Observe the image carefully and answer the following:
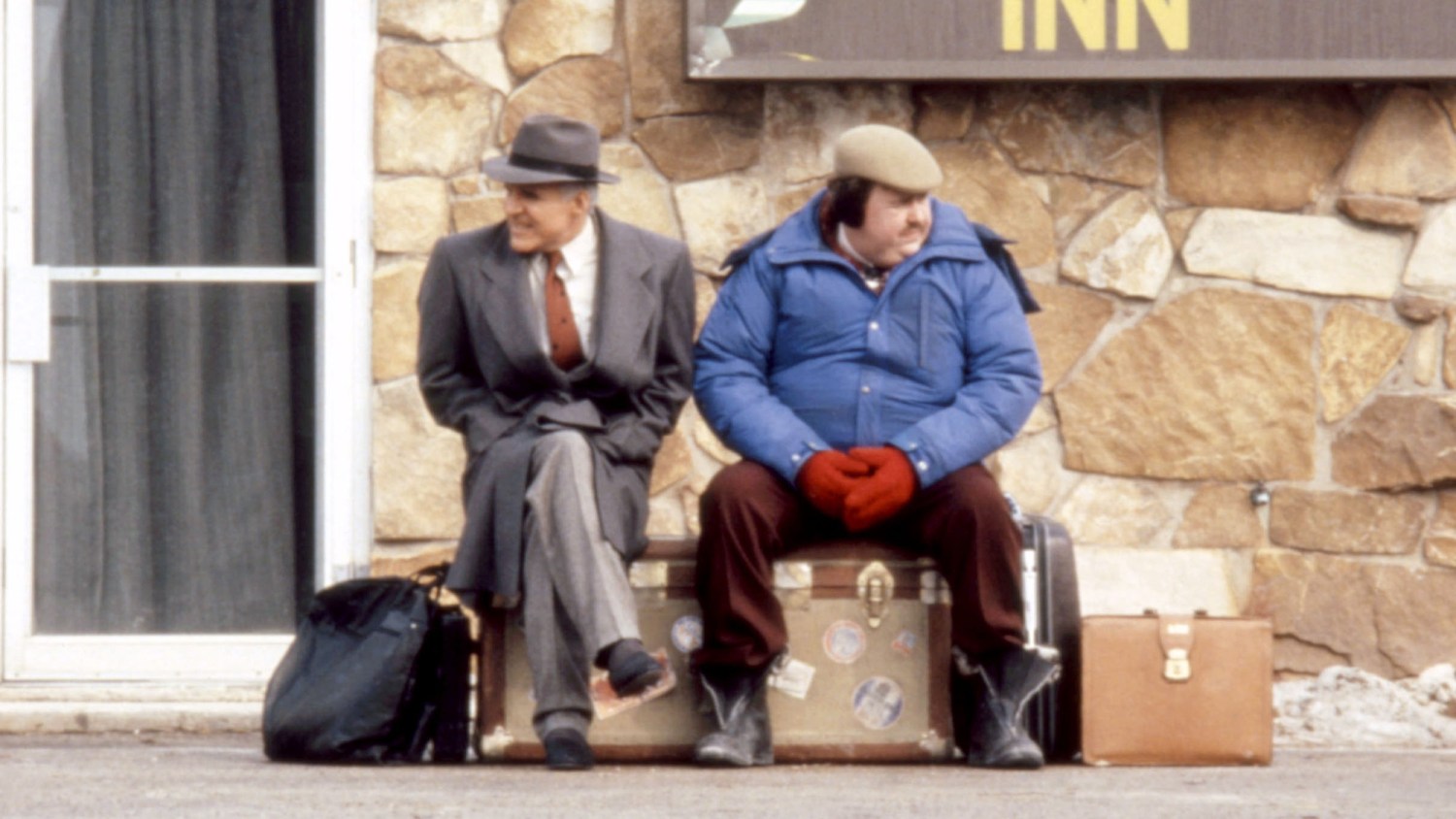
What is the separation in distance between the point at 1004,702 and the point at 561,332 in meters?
1.20

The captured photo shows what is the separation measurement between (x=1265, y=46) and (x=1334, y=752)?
1740 millimetres

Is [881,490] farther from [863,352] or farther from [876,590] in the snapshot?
[863,352]

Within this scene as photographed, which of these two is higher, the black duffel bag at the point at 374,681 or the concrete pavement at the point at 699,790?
the black duffel bag at the point at 374,681

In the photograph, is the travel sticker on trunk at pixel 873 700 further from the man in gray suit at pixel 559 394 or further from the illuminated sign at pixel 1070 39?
the illuminated sign at pixel 1070 39

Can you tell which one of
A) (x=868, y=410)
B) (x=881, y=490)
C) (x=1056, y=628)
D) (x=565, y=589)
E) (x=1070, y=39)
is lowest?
(x=1056, y=628)

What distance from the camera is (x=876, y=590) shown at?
17.6 feet

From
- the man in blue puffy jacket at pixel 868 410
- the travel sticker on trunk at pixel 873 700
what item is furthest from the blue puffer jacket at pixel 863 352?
the travel sticker on trunk at pixel 873 700

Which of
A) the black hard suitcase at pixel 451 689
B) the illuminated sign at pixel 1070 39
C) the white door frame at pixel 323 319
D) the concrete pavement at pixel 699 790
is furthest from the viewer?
the white door frame at pixel 323 319

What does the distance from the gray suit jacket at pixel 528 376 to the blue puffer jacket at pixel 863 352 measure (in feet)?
0.45

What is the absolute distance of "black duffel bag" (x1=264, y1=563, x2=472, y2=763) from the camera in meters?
5.20

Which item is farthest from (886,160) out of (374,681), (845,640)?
(374,681)

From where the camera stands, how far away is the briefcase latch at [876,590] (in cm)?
536

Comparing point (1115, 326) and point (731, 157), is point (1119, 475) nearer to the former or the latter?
point (1115, 326)

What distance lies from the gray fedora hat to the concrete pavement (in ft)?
4.02
